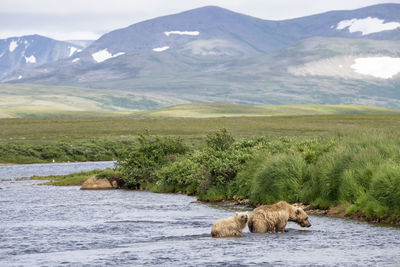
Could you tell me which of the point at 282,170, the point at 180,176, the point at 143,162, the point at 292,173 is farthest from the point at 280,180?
the point at 143,162

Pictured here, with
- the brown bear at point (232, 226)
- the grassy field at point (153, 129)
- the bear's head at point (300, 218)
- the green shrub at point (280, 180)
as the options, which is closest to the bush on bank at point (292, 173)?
the green shrub at point (280, 180)

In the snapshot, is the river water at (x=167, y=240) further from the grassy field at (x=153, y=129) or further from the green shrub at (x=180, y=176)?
the grassy field at (x=153, y=129)

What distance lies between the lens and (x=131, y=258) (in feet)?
67.7

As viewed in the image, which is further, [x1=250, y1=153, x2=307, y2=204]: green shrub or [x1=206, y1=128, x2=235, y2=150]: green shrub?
[x1=206, y1=128, x2=235, y2=150]: green shrub

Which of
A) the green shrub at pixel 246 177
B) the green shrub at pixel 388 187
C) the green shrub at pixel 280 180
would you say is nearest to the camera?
the green shrub at pixel 388 187

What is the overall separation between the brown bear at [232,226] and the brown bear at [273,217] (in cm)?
72

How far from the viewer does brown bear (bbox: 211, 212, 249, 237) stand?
23.4 metres

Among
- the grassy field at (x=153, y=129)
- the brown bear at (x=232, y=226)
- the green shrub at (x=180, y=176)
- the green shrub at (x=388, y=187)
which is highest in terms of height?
the green shrub at (x=388, y=187)

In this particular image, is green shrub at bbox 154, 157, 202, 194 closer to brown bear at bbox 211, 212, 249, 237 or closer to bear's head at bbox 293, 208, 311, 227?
bear's head at bbox 293, 208, 311, 227

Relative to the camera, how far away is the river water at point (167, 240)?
2014 cm

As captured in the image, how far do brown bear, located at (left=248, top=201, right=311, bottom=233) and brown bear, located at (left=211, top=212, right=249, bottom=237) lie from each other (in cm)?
72

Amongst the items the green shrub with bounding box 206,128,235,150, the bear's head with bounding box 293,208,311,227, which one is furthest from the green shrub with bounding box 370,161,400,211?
the green shrub with bounding box 206,128,235,150

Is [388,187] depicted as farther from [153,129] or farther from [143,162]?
[153,129]

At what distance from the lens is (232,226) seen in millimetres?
23531
